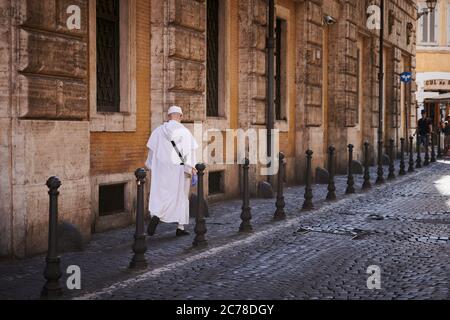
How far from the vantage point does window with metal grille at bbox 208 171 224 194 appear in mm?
13391

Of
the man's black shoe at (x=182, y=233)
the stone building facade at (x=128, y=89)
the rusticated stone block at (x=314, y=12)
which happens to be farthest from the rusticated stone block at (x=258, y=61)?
the man's black shoe at (x=182, y=233)

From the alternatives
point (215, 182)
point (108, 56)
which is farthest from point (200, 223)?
point (215, 182)

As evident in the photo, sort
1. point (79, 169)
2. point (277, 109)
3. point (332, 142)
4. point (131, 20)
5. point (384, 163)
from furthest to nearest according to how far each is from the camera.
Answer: point (384, 163) < point (332, 142) < point (277, 109) < point (131, 20) < point (79, 169)

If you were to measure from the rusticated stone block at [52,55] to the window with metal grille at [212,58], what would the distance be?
4827 mm

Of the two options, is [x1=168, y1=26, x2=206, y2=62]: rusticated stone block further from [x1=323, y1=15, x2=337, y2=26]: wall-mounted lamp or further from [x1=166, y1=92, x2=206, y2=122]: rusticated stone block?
[x1=323, y1=15, x2=337, y2=26]: wall-mounted lamp

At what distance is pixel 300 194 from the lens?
1490 centimetres

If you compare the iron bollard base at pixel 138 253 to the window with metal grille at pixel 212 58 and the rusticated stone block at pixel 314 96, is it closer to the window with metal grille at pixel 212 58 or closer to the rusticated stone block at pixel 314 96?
the window with metal grille at pixel 212 58

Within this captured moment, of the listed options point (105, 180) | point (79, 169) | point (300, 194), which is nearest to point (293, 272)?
point (79, 169)

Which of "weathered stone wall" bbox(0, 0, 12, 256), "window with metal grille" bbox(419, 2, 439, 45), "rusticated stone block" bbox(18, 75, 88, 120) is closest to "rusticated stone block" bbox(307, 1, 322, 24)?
"rusticated stone block" bbox(18, 75, 88, 120)

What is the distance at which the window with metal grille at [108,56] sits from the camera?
33.8ft

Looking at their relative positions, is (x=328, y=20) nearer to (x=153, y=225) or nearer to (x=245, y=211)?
(x=245, y=211)

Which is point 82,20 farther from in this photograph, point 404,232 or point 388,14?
point 388,14

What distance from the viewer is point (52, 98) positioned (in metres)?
8.37

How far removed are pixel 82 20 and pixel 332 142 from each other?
40.4ft
